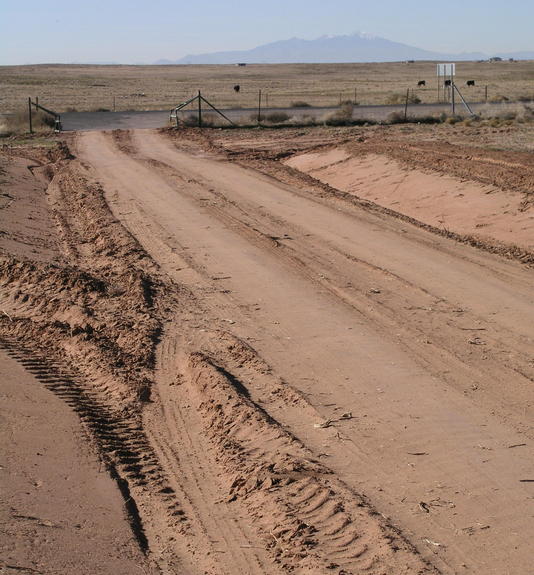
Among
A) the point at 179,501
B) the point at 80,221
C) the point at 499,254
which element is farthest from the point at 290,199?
the point at 179,501

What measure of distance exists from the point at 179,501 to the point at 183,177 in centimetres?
2015

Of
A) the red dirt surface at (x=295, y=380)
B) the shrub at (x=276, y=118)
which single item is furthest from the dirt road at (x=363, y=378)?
the shrub at (x=276, y=118)

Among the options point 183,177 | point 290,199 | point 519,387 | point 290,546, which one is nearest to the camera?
point 290,546

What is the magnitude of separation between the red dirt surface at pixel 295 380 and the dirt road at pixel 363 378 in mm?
27

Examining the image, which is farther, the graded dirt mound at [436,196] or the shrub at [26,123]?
the shrub at [26,123]

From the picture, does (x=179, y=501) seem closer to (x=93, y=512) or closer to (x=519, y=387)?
(x=93, y=512)

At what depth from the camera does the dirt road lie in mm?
6867

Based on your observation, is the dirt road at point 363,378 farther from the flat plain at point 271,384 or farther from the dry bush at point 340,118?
the dry bush at point 340,118

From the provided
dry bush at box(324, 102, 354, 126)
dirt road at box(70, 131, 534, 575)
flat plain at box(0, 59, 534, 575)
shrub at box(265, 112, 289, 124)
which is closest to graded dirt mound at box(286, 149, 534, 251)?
flat plain at box(0, 59, 534, 575)

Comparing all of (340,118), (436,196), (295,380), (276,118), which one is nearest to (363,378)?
(295,380)

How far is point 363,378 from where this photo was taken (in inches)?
395

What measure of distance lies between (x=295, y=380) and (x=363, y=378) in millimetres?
754

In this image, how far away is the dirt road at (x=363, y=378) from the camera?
687 cm

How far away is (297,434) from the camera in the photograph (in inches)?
339
